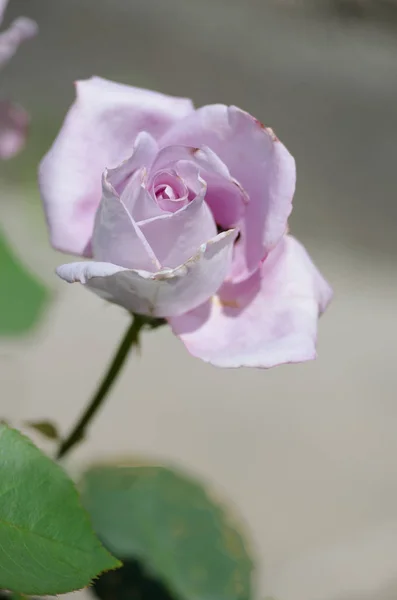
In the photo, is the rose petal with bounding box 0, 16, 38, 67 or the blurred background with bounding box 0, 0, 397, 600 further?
the blurred background with bounding box 0, 0, 397, 600

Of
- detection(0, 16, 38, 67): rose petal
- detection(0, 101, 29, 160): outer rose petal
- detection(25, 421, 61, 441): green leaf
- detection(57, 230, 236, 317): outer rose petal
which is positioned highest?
detection(0, 16, 38, 67): rose petal

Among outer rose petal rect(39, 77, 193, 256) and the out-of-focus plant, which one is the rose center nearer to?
outer rose petal rect(39, 77, 193, 256)

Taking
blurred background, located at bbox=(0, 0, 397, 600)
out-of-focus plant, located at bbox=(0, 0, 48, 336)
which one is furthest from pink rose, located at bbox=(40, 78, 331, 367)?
blurred background, located at bbox=(0, 0, 397, 600)

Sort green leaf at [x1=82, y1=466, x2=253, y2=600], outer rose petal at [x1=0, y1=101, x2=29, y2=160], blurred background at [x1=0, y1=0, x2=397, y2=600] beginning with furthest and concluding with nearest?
blurred background at [x1=0, y1=0, x2=397, y2=600], green leaf at [x1=82, y1=466, x2=253, y2=600], outer rose petal at [x1=0, y1=101, x2=29, y2=160]

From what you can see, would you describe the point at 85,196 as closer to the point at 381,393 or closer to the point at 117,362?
the point at 117,362

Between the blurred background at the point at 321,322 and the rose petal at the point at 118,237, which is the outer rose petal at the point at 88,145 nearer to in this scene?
the rose petal at the point at 118,237

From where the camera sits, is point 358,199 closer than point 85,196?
No

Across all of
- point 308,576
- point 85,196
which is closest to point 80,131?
point 85,196

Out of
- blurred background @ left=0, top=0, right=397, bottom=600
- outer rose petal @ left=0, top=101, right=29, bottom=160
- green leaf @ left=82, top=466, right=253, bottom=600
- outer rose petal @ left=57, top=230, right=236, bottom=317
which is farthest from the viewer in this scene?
blurred background @ left=0, top=0, right=397, bottom=600
